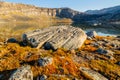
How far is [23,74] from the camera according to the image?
2236 centimetres

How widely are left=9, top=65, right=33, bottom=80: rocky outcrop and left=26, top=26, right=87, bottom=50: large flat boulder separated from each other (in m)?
10.7

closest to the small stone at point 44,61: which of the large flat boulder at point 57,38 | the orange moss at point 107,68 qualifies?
the orange moss at point 107,68

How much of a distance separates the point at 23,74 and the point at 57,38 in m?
13.9

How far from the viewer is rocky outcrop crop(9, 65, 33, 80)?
2172cm

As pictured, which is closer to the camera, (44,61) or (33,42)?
(44,61)

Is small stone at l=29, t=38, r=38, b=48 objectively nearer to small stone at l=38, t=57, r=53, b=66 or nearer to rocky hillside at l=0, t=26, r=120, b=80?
rocky hillside at l=0, t=26, r=120, b=80

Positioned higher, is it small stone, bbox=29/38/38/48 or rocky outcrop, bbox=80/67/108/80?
small stone, bbox=29/38/38/48

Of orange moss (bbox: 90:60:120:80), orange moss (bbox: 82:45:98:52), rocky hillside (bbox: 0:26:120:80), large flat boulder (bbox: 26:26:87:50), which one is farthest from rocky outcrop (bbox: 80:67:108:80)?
orange moss (bbox: 82:45:98:52)

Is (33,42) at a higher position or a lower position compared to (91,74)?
higher

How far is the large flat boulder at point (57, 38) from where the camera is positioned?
34156 millimetres

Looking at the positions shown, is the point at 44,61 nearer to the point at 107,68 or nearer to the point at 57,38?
the point at 107,68

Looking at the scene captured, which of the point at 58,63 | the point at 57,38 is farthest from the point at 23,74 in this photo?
the point at 57,38

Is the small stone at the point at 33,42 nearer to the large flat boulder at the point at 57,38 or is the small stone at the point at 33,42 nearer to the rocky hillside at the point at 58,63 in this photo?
the large flat boulder at the point at 57,38

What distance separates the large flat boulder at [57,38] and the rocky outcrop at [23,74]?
35.0 ft
